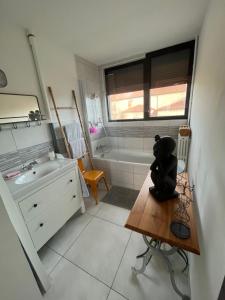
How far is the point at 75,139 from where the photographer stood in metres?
2.07

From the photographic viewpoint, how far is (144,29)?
1.66 metres

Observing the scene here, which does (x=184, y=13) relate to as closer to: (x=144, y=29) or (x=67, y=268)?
(x=144, y=29)

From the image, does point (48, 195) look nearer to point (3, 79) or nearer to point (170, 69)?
point (3, 79)

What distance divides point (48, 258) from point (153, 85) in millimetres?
2945

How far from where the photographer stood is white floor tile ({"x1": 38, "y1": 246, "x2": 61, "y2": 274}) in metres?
1.28

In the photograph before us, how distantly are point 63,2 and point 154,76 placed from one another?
5.62 feet

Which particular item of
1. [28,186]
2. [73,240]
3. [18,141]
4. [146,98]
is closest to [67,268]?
[73,240]

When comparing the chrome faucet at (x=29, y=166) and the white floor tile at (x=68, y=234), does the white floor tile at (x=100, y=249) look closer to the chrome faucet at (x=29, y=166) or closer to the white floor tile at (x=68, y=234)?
the white floor tile at (x=68, y=234)

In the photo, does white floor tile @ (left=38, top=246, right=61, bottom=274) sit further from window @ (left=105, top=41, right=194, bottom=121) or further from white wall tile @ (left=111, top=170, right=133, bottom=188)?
window @ (left=105, top=41, right=194, bottom=121)

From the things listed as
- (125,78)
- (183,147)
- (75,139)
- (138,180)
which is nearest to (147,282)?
(138,180)

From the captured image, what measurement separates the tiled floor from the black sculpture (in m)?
0.73

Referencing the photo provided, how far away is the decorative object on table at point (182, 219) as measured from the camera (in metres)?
0.76

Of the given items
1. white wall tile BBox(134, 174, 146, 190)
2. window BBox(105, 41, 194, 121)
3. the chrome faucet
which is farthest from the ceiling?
white wall tile BBox(134, 174, 146, 190)

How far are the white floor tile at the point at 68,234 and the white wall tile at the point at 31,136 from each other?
1152 mm
